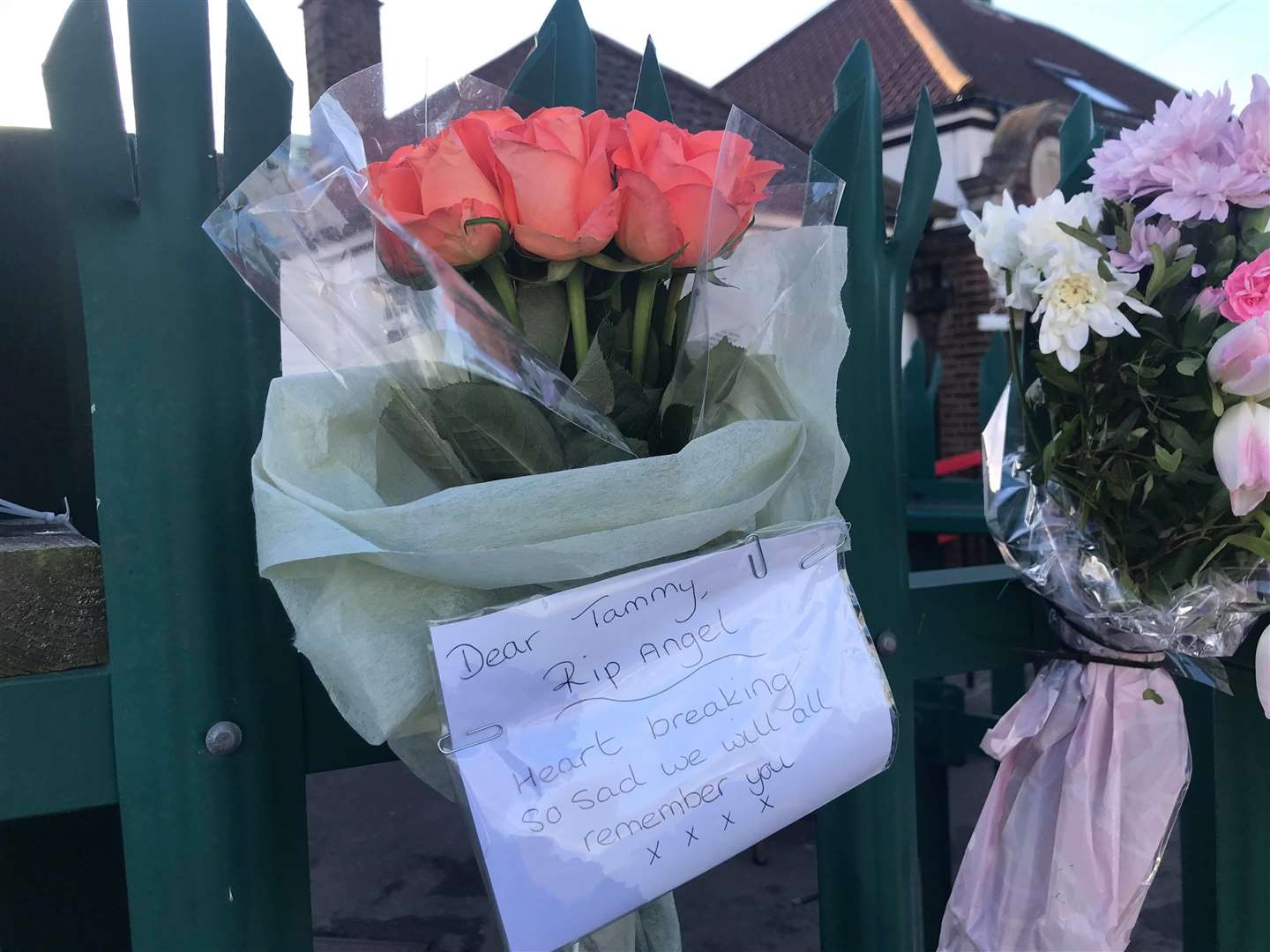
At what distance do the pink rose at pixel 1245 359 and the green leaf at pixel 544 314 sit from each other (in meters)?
0.71

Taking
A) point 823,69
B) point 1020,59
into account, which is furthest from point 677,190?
point 1020,59

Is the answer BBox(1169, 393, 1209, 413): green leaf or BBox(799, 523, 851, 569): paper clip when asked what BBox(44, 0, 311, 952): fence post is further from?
BBox(1169, 393, 1209, 413): green leaf

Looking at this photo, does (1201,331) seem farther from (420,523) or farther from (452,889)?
(452,889)

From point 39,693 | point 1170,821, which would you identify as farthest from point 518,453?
point 1170,821

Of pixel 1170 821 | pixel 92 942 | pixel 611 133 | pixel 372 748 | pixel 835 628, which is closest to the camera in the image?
pixel 611 133

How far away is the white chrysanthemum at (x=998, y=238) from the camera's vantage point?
3.96 ft

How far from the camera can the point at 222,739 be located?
36.0 inches

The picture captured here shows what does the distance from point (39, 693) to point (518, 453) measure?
50 cm

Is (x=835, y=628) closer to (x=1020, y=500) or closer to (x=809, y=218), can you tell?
(x=809, y=218)

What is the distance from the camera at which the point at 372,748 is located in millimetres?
1030

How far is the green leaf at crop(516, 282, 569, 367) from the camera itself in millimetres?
825

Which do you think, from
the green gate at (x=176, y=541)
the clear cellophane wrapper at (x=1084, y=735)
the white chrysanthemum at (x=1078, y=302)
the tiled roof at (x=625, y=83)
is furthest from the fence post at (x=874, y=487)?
the tiled roof at (x=625, y=83)

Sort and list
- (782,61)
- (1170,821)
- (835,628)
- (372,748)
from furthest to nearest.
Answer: (782,61), (1170,821), (372,748), (835,628)

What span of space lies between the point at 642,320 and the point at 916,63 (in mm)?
11782
